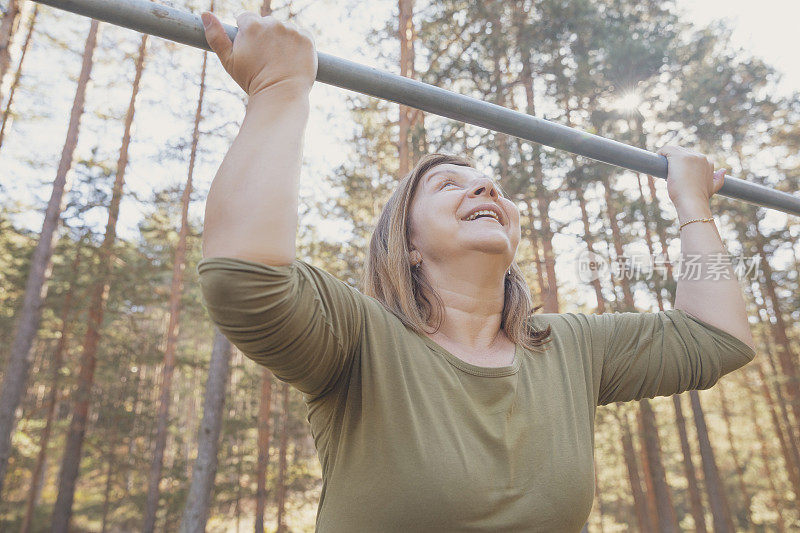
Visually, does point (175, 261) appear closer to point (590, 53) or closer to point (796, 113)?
point (590, 53)

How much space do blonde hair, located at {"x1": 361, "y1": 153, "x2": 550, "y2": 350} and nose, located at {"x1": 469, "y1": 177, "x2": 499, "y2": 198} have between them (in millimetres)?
190

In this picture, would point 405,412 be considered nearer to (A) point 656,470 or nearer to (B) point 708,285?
(B) point 708,285

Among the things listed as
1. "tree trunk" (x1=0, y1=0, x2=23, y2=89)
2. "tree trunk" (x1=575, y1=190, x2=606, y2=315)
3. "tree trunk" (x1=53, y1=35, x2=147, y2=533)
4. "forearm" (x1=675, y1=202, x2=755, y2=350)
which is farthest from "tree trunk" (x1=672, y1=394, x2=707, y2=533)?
"tree trunk" (x1=0, y1=0, x2=23, y2=89)

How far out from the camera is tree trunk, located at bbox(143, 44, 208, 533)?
12.7m

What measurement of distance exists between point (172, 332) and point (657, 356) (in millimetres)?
13521

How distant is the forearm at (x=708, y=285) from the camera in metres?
1.42

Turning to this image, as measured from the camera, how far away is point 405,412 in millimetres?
950

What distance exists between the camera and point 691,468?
1383 centimetres

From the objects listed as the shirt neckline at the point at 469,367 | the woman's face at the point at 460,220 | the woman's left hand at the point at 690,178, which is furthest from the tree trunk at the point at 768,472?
the shirt neckline at the point at 469,367

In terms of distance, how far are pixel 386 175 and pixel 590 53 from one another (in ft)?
17.9

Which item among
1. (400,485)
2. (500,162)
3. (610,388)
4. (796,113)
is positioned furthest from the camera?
(796,113)

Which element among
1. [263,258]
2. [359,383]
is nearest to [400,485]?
[359,383]

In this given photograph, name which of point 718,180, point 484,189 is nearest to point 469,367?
point 484,189

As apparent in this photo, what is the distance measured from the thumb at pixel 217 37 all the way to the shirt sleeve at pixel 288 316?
0.43m
